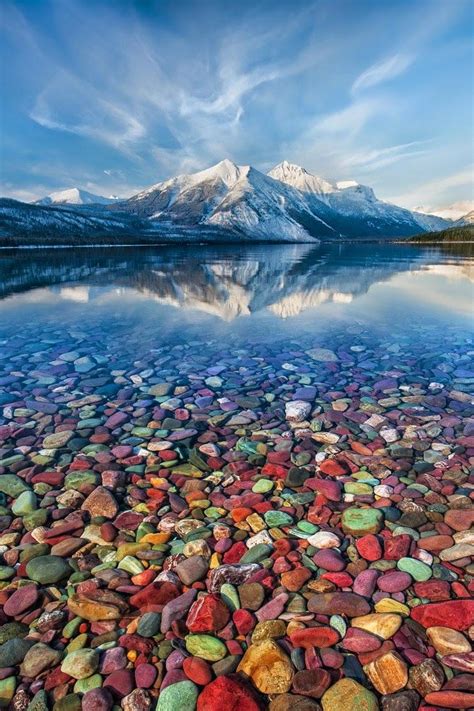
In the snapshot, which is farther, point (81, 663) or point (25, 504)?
point (25, 504)

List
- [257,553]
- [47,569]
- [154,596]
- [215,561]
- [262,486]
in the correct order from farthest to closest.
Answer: [262,486], [257,553], [215,561], [47,569], [154,596]

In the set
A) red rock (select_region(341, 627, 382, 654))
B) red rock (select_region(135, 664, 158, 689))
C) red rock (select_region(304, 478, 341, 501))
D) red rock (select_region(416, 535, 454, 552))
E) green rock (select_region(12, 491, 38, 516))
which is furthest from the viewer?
red rock (select_region(304, 478, 341, 501))

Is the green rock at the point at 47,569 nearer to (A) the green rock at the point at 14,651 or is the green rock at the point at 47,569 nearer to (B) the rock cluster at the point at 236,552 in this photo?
(B) the rock cluster at the point at 236,552

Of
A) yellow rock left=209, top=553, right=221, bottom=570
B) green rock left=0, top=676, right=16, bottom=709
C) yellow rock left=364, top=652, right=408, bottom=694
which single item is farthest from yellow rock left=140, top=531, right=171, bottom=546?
yellow rock left=364, top=652, right=408, bottom=694

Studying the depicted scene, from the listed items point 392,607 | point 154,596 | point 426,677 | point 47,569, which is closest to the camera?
point 426,677

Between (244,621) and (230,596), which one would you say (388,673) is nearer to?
(244,621)

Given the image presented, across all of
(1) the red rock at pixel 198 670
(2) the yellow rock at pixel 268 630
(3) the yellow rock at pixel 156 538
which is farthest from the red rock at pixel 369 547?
(3) the yellow rock at pixel 156 538

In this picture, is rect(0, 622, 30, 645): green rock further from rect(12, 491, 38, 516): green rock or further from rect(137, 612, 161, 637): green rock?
rect(12, 491, 38, 516): green rock

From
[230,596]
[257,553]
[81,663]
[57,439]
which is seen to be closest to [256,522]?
[257,553]
